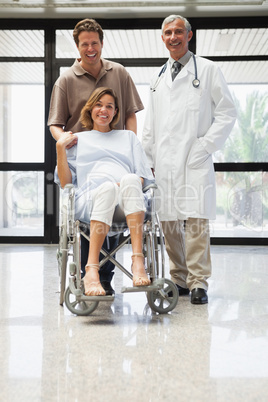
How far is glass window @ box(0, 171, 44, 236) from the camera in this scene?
19.2 feet

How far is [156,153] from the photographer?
2.94 meters

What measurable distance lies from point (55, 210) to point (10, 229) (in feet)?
1.85

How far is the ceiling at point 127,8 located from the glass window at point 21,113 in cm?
62

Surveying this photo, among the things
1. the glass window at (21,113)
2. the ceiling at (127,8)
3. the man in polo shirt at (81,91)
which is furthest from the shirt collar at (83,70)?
the glass window at (21,113)

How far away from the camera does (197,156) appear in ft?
9.14

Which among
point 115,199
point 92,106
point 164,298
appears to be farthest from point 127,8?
point 164,298

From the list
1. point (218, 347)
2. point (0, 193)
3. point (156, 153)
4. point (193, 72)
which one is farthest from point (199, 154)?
point (0, 193)

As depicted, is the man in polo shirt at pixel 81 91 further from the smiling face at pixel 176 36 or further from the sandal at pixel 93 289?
the sandal at pixel 93 289

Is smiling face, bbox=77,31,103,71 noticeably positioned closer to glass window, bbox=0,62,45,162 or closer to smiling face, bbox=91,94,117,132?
smiling face, bbox=91,94,117,132

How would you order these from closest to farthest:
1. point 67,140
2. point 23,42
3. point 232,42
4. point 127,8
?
1. point 67,140
2. point 127,8
3. point 232,42
4. point 23,42

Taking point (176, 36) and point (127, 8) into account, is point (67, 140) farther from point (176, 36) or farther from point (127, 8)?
point (127, 8)

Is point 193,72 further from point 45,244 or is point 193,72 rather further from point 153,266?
point 45,244

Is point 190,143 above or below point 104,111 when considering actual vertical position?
below

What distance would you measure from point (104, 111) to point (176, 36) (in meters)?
0.58
